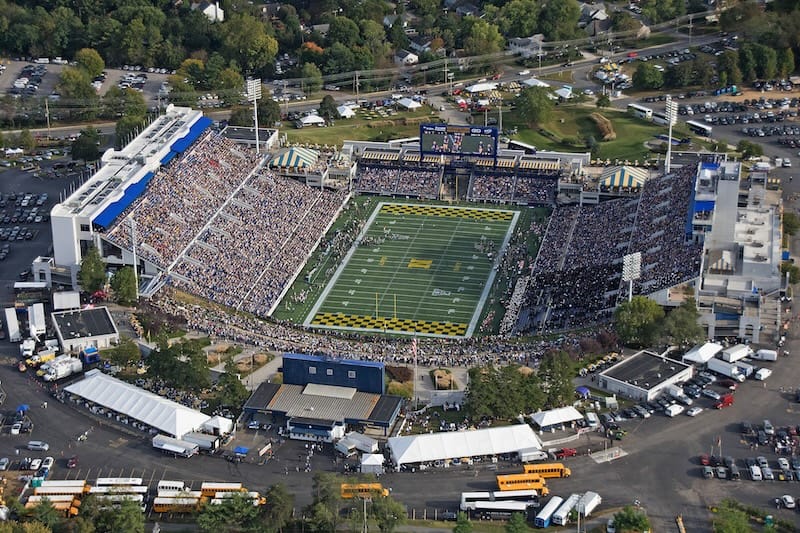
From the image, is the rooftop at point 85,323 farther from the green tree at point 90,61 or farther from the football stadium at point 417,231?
the green tree at point 90,61

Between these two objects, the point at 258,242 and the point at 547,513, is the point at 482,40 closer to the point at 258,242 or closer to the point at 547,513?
the point at 258,242

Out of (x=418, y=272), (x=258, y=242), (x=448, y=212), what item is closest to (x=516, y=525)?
(x=418, y=272)

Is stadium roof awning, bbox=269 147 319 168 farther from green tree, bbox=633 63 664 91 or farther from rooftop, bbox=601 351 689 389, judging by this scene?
rooftop, bbox=601 351 689 389

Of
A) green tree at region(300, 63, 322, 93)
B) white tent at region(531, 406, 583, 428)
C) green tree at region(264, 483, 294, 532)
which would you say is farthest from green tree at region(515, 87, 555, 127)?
green tree at region(264, 483, 294, 532)

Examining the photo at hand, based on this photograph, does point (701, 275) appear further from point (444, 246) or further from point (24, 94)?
point (24, 94)

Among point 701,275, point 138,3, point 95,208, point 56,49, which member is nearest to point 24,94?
point 56,49

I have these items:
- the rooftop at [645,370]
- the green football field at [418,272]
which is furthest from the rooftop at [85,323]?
the rooftop at [645,370]
